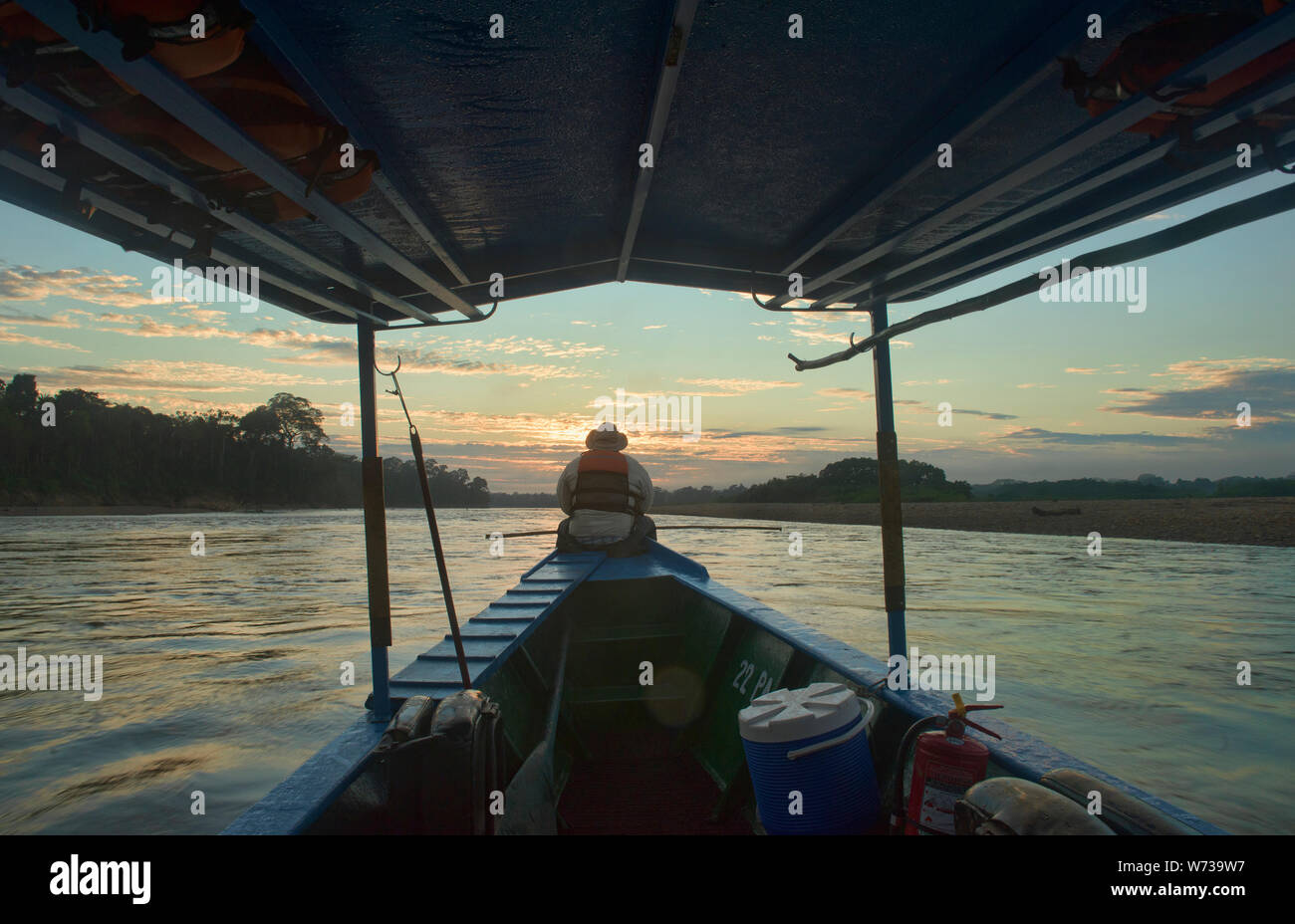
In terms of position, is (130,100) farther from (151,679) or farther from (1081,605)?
(1081,605)

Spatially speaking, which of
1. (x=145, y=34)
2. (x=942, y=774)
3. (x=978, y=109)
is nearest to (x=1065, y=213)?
(x=978, y=109)

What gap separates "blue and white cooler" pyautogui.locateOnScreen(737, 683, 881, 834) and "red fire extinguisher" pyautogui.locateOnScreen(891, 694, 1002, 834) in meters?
0.18

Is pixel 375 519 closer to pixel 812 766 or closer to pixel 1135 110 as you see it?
pixel 812 766

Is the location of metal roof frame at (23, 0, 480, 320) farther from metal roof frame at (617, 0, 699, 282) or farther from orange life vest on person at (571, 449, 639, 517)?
orange life vest on person at (571, 449, 639, 517)

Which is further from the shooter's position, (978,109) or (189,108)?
(978,109)

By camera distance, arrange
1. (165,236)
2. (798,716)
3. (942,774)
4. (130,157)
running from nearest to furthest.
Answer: (130,157) → (165,236) → (942,774) → (798,716)

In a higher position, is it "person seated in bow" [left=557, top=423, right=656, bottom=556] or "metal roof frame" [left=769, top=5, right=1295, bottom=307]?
"metal roof frame" [left=769, top=5, right=1295, bottom=307]

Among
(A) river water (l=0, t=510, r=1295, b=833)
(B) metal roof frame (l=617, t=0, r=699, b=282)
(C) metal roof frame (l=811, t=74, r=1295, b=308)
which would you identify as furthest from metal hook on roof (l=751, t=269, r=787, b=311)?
(A) river water (l=0, t=510, r=1295, b=833)

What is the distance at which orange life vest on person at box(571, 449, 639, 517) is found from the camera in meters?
7.79

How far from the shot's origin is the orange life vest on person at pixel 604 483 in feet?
A: 25.5

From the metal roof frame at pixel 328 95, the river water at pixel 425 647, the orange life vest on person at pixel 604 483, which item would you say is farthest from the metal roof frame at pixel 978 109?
the river water at pixel 425 647

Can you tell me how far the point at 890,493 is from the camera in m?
3.30

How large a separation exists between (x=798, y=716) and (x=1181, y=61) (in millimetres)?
2200
